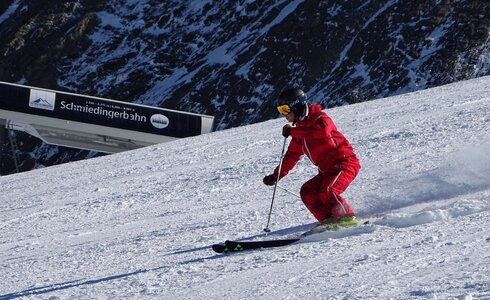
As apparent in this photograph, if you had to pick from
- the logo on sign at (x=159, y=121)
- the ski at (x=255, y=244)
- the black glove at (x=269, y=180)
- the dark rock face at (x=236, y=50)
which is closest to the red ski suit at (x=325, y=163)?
the black glove at (x=269, y=180)

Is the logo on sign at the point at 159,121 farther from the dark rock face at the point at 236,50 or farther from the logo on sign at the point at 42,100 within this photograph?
the dark rock face at the point at 236,50

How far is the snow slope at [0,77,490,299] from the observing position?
509cm

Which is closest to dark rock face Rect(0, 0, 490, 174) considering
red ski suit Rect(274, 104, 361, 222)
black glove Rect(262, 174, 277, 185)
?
black glove Rect(262, 174, 277, 185)

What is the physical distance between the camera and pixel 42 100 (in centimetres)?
2223

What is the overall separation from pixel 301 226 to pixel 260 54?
88.1 ft

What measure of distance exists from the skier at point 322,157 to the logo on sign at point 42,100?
16166mm

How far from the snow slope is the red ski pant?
0.86 feet

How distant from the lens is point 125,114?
22.5 meters

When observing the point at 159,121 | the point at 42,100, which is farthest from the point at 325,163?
the point at 42,100

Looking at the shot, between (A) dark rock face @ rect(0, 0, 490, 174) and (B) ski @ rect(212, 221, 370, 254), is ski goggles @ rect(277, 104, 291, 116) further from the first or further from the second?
(A) dark rock face @ rect(0, 0, 490, 174)

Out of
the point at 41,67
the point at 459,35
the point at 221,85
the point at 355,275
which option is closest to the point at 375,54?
the point at 459,35

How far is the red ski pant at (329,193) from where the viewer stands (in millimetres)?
6516

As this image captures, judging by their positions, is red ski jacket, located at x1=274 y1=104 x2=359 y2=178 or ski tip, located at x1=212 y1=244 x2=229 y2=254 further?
red ski jacket, located at x1=274 y1=104 x2=359 y2=178

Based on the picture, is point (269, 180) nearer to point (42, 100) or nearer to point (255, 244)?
point (255, 244)
